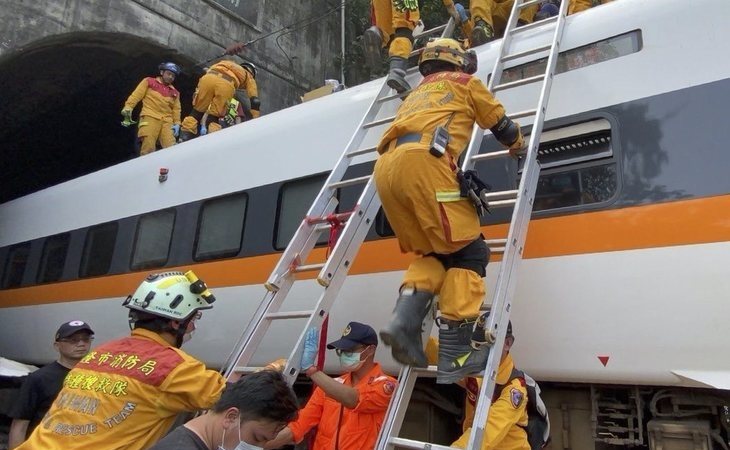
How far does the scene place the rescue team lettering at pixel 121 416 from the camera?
2332mm

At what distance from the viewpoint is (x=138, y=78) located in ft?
38.3

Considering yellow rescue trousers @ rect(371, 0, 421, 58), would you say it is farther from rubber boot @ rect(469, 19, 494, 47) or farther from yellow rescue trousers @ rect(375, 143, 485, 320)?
yellow rescue trousers @ rect(375, 143, 485, 320)

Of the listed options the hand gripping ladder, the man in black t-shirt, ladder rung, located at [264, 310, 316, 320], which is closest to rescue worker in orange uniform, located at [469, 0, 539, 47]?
the hand gripping ladder

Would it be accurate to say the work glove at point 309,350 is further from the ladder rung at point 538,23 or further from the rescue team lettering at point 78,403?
the ladder rung at point 538,23

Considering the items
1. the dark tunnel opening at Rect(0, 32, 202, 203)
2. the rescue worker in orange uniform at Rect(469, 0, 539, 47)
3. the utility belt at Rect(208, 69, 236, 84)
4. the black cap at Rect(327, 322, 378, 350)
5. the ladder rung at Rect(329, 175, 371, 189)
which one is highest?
the dark tunnel opening at Rect(0, 32, 202, 203)

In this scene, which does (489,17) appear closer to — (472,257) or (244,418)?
(472,257)

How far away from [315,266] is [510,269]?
41.2 inches

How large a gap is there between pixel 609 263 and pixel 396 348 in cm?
130

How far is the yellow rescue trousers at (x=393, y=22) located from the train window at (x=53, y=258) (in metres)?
4.28

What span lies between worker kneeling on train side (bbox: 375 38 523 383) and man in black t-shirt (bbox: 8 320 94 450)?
2.63 meters

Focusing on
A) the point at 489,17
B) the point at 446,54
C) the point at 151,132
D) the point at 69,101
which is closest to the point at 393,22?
the point at 489,17

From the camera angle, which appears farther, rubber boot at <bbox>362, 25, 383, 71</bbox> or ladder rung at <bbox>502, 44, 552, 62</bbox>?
rubber boot at <bbox>362, 25, 383, 71</bbox>

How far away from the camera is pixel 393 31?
532 centimetres

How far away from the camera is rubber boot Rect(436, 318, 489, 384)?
2537 mm
